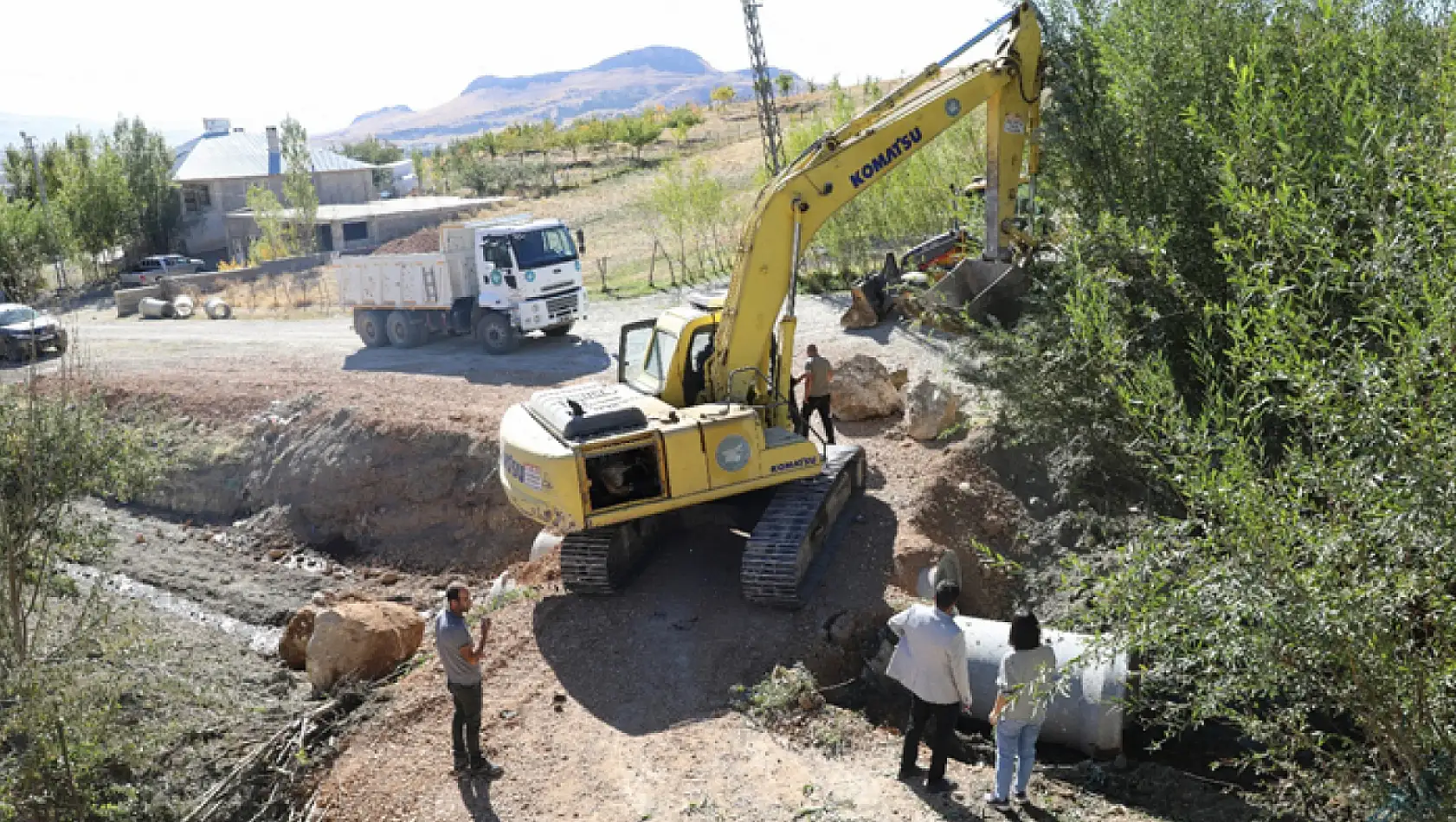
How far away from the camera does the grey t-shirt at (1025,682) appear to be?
7.25m

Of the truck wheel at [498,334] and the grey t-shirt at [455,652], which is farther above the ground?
the truck wheel at [498,334]

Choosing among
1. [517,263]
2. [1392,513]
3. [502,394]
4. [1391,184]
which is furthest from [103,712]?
[517,263]

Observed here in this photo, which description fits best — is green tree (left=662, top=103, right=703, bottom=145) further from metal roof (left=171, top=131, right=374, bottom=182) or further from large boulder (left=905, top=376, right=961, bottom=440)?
large boulder (left=905, top=376, right=961, bottom=440)

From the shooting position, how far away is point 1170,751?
29.2 feet

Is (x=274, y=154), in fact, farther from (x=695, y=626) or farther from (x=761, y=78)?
(x=695, y=626)

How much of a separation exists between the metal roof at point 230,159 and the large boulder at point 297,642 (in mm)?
44830

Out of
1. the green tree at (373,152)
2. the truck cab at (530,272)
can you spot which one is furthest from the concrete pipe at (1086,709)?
the green tree at (373,152)

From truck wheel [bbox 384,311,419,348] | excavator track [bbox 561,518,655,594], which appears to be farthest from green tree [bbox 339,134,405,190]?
excavator track [bbox 561,518,655,594]

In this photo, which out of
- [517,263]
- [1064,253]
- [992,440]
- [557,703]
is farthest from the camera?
[517,263]

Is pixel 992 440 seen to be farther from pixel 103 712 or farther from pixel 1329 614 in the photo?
Result: pixel 103 712

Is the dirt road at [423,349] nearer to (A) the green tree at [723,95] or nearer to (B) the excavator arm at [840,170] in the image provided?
(B) the excavator arm at [840,170]

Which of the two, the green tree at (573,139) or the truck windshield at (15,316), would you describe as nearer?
the truck windshield at (15,316)

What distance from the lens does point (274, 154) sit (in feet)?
179

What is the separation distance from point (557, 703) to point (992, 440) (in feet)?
22.0
